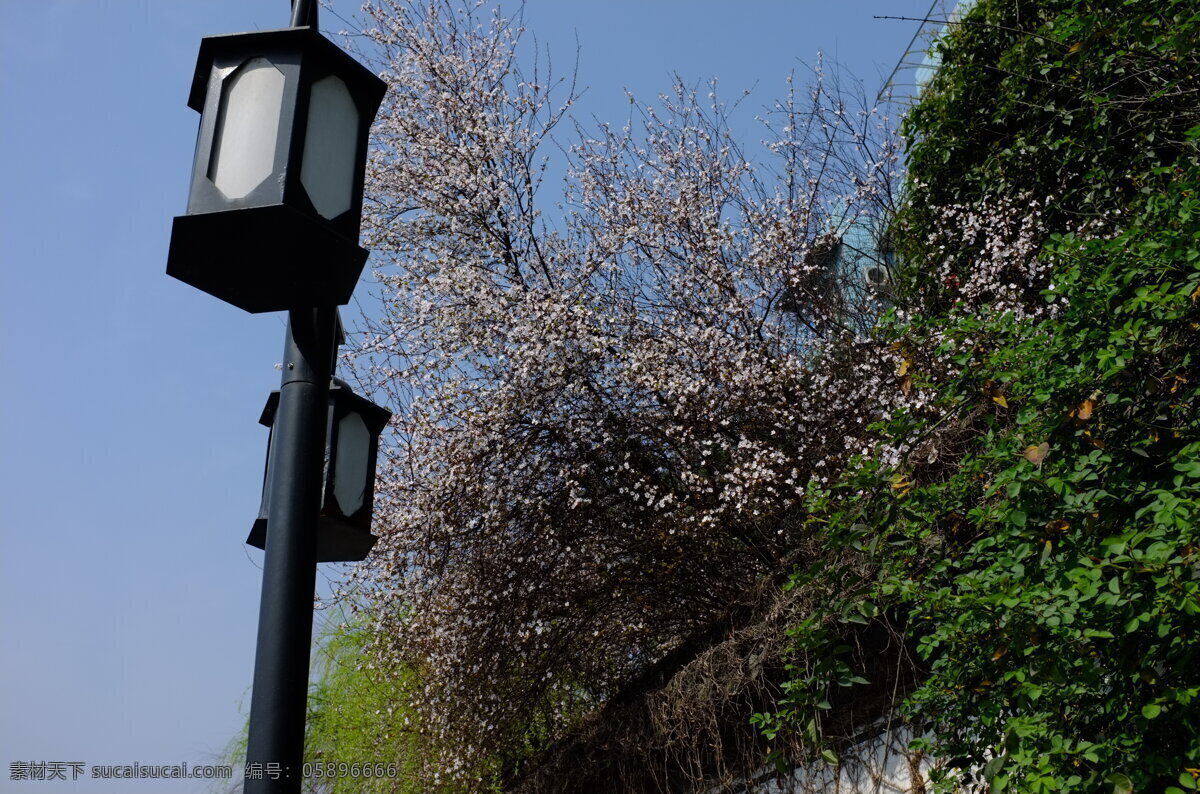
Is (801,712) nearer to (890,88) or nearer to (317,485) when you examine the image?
(317,485)

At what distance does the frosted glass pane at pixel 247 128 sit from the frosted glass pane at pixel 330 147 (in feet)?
0.24

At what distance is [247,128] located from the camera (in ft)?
6.95

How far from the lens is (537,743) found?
823 cm

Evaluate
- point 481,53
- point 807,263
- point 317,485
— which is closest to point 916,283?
point 807,263

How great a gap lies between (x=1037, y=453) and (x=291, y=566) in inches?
88.5

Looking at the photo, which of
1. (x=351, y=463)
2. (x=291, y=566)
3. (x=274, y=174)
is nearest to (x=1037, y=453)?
(x=351, y=463)

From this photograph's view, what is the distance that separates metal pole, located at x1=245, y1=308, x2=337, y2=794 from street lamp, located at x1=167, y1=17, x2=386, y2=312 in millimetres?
155

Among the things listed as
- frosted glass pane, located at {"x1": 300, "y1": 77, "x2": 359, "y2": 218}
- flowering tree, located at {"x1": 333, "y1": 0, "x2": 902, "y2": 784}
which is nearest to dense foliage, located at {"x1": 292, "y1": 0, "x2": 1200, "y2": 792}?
flowering tree, located at {"x1": 333, "y1": 0, "x2": 902, "y2": 784}

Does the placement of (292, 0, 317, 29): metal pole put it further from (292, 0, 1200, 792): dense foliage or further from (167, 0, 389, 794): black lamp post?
(292, 0, 1200, 792): dense foliage

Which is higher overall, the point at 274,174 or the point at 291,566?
the point at 274,174

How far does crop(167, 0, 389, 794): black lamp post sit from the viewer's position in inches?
77.5

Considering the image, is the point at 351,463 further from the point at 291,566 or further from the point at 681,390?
the point at 681,390

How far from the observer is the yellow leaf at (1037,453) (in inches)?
120

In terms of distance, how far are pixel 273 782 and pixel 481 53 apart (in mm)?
6734
